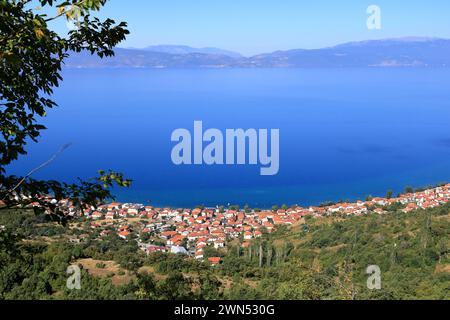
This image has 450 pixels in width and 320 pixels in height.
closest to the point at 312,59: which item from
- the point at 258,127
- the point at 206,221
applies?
the point at 258,127

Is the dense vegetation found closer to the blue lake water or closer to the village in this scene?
the village

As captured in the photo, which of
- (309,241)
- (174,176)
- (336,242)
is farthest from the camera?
(174,176)

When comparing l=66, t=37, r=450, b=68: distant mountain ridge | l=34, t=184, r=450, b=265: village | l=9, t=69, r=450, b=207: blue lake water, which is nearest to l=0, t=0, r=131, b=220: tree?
l=34, t=184, r=450, b=265: village

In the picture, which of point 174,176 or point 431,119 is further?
point 431,119

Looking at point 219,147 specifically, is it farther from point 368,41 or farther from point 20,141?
point 368,41

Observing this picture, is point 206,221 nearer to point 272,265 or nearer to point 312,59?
point 272,265
